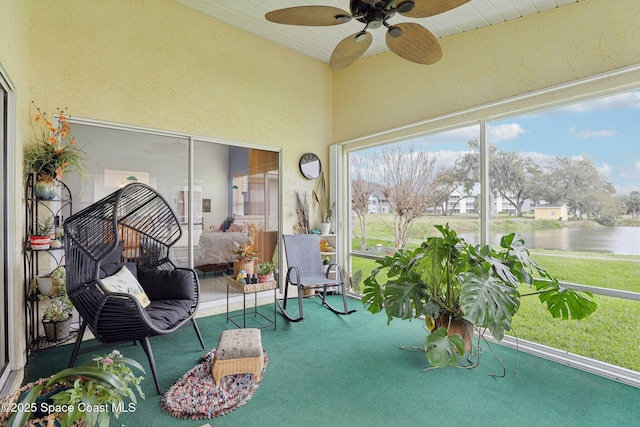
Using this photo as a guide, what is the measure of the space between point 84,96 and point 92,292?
196cm

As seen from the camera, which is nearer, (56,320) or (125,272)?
(125,272)

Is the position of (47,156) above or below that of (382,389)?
above

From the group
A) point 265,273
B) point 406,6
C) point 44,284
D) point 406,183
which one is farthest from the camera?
point 406,183

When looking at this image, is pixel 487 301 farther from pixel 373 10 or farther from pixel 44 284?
pixel 44 284

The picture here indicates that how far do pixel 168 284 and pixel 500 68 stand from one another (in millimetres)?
3771

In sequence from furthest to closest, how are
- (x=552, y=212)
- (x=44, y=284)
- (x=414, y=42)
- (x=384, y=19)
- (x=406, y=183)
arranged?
1. (x=406, y=183)
2. (x=552, y=212)
3. (x=44, y=284)
4. (x=414, y=42)
5. (x=384, y=19)

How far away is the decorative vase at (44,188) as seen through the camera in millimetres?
2713

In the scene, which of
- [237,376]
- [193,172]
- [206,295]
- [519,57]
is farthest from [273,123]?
[237,376]

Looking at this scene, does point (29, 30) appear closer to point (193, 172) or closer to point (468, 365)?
point (193, 172)

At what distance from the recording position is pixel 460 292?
2.22m

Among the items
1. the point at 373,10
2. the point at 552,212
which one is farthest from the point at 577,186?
the point at 373,10

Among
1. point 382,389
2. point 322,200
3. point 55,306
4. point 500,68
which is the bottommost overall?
point 382,389

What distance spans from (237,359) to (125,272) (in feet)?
4.18

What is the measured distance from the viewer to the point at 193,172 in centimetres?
380
